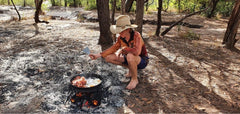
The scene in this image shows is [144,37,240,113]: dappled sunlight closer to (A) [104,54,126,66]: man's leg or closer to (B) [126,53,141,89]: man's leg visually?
(B) [126,53,141,89]: man's leg

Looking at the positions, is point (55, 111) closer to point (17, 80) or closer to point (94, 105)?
point (94, 105)

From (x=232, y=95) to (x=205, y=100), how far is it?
26.4 inches

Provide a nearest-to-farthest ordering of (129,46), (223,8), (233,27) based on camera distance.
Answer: (129,46) → (233,27) → (223,8)

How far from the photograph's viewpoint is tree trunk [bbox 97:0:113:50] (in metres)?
5.99

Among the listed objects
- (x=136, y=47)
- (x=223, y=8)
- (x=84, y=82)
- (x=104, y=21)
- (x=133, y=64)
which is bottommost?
(x=84, y=82)

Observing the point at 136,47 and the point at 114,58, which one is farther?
the point at 114,58

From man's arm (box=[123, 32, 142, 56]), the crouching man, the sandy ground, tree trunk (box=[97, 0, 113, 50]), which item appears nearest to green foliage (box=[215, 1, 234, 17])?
the sandy ground

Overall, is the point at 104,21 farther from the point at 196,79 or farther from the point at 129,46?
the point at 196,79

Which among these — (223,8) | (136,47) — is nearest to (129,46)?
(136,47)

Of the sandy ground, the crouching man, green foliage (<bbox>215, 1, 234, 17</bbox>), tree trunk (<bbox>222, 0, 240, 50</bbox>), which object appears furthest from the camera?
green foliage (<bbox>215, 1, 234, 17</bbox>)

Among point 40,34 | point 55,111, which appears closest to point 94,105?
point 55,111

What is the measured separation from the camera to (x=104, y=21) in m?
6.28

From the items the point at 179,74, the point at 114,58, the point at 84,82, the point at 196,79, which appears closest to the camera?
the point at 84,82

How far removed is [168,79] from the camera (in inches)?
169
